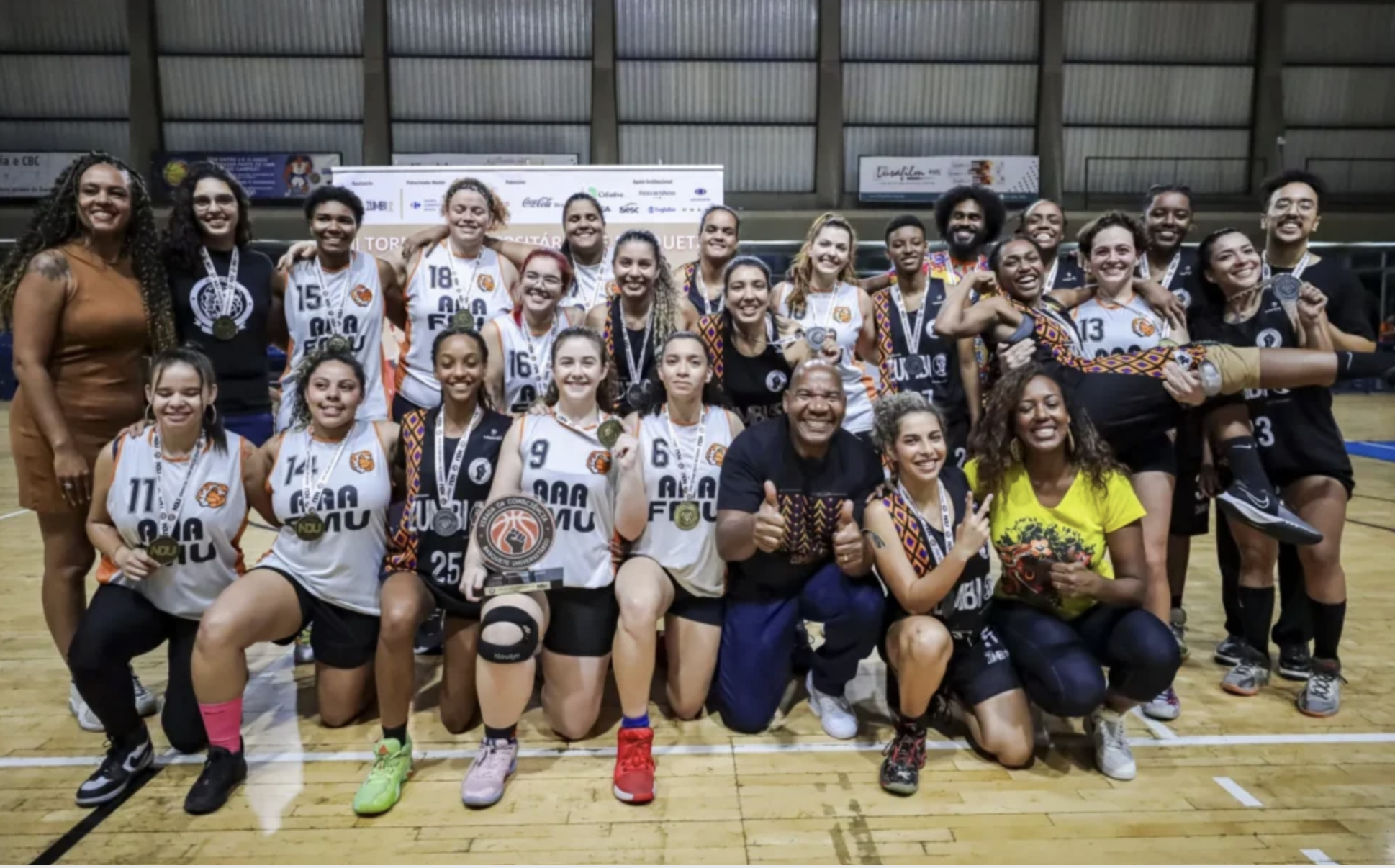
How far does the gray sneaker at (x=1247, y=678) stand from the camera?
3.49 meters

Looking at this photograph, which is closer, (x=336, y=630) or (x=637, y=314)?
(x=336, y=630)

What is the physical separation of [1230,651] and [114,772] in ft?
14.2

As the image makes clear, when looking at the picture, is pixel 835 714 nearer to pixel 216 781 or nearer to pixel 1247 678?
pixel 1247 678

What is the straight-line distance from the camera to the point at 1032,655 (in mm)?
2912

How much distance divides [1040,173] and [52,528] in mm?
16181

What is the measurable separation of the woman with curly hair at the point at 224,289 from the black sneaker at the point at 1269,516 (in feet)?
12.5

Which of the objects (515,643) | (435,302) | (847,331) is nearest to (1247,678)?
(847,331)

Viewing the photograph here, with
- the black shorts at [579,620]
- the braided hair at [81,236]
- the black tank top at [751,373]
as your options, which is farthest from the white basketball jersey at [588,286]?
the braided hair at [81,236]

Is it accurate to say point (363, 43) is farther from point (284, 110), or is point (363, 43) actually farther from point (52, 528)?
point (52, 528)

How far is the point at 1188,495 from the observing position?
3791 millimetres

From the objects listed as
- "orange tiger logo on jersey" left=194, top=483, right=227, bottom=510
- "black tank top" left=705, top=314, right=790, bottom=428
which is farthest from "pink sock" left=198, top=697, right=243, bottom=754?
"black tank top" left=705, top=314, right=790, bottom=428

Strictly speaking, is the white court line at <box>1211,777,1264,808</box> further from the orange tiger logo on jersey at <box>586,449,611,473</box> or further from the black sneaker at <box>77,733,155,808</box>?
the black sneaker at <box>77,733,155,808</box>

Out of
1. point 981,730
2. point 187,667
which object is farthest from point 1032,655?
point 187,667

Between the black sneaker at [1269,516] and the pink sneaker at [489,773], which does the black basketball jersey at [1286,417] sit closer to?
the black sneaker at [1269,516]
